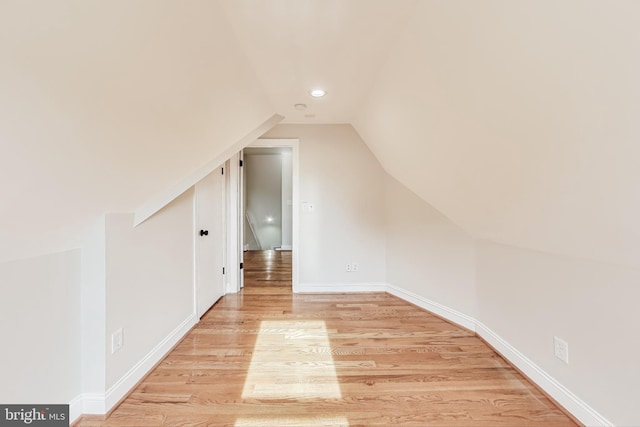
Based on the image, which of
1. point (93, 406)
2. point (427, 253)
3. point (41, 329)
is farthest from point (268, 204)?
point (41, 329)

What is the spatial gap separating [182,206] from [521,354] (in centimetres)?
286

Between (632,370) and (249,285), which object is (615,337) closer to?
(632,370)

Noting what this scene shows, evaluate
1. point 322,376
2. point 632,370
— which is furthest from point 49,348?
point 632,370

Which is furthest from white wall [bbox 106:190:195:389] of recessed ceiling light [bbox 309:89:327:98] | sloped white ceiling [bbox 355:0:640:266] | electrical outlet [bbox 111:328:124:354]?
sloped white ceiling [bbox 355:0:640:266]

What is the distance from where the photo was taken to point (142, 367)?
180 centimetres

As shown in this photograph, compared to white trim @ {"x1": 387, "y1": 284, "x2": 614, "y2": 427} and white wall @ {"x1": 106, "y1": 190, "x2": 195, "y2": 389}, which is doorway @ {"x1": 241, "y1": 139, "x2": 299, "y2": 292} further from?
white trim @ {"x1": 387, "y1": 284, "x2": 614, "y2": 427}

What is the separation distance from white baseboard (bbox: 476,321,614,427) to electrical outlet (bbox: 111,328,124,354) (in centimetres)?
261

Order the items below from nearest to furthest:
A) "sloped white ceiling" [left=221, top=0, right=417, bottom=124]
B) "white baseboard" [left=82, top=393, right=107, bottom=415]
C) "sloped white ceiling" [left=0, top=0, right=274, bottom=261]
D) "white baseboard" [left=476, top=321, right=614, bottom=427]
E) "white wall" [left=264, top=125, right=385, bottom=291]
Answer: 1. "sloped white ceiling" [left=0, top=0, right=274, bottom=261]
2. "sloped white ceiling" [left=221, top=0, right=417, bottom=124]
3. "white baseboard" [left=476, top=321, right=614, bottom=427]
4. "white baseboard" [left=82, top=393, right=107, bottom=415]
5. "white wall" [left=264, top=125, right=385, bottom=291]

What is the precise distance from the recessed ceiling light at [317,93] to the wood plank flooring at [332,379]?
215 cm

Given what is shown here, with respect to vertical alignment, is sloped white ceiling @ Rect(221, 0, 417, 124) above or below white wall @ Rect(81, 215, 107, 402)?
above

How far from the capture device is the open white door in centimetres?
268

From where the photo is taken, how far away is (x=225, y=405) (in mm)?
1579

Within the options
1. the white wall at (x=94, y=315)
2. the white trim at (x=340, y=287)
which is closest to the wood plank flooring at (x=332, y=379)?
the white wall at (x=94, y=315)

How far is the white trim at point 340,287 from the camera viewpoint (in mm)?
3543
